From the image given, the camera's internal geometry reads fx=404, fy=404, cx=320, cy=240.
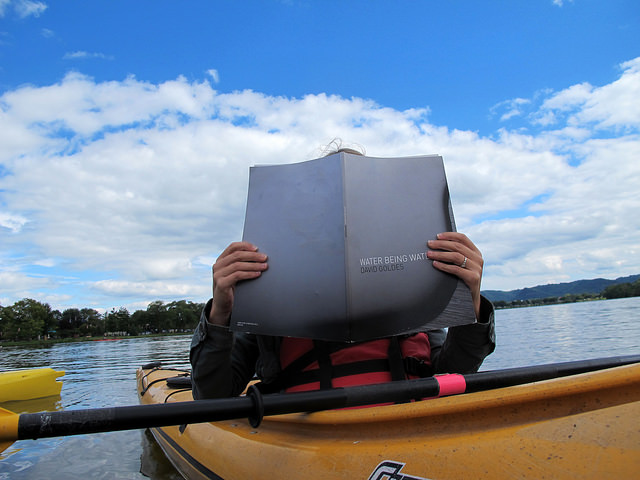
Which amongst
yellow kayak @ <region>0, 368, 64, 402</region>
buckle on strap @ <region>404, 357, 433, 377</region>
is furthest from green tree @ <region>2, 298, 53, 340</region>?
buckle on strap @ <region>404, 357, 433, 377</region>

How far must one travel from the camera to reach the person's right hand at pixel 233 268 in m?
1.78

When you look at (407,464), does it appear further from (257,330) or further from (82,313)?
(82,313)

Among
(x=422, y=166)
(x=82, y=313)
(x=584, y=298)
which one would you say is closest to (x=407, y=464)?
(x=422, y=166)

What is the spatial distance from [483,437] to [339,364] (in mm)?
895

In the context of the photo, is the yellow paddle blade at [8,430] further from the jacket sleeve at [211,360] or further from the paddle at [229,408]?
the jacket sleeve at [211,360]

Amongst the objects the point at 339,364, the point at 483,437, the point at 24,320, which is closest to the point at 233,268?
the point at 339,364

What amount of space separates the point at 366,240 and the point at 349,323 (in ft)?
1.18

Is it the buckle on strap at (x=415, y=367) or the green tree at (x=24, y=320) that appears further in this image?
the green tree at (x=24, y=320)

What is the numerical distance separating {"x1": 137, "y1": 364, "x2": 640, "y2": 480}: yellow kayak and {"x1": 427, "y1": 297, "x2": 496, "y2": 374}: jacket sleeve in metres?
0.62

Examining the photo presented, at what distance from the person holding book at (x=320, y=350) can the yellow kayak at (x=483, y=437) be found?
344 millimetres

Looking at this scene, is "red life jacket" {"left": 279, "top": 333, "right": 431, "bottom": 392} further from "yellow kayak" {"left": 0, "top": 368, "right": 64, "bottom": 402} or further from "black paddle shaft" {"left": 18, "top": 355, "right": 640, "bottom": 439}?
"yellow kayak" {"left": 0, "top": 368, "right": 64, "bottom": 402}

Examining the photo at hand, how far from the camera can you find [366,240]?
5.72 ft

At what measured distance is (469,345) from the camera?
2064 mm

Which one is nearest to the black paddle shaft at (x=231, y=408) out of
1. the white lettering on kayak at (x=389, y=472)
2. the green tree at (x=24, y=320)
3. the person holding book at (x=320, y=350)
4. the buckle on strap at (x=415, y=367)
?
the white lettering on kayak at (x=389, y=472)
